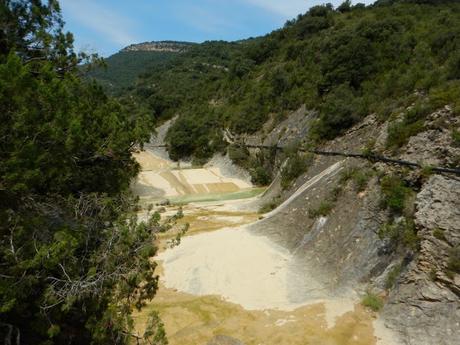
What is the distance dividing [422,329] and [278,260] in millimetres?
5624

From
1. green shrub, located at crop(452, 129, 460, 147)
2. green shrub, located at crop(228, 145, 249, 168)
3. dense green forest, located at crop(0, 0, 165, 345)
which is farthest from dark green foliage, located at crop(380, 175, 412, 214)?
green shrub, located at crop(228, 145, 249, 168)

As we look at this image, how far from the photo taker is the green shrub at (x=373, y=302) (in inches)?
377

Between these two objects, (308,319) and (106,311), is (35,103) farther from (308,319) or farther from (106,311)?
(308,319)

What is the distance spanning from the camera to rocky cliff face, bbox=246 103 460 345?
28.6 ft

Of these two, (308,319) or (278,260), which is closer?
(308,319)

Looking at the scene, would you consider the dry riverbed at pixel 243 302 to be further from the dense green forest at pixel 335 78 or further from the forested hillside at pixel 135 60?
the forested hillside at pixel 135 60

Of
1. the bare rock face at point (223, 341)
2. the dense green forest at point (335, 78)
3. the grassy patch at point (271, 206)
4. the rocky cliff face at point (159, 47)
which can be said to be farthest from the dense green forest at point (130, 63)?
the bare rock face at point (223, 341)

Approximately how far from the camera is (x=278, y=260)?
13438 mm

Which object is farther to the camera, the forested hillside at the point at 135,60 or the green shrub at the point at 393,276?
the forested hillside at the point at 135,60

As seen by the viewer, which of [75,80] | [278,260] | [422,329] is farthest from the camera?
[278,260]

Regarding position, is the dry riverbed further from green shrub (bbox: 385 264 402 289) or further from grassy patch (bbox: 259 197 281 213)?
grassy patch (bbox: 259 197 281 213)

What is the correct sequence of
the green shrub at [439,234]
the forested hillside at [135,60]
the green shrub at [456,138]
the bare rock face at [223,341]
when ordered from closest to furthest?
the bare rock face at [223,341] < the green shrub at [439,234] < the green shrub at [456,138] < the forested hillside at [135,60]

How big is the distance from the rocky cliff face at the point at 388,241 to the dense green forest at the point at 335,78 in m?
1.88

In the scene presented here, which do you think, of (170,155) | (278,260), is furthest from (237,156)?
(278,260)
